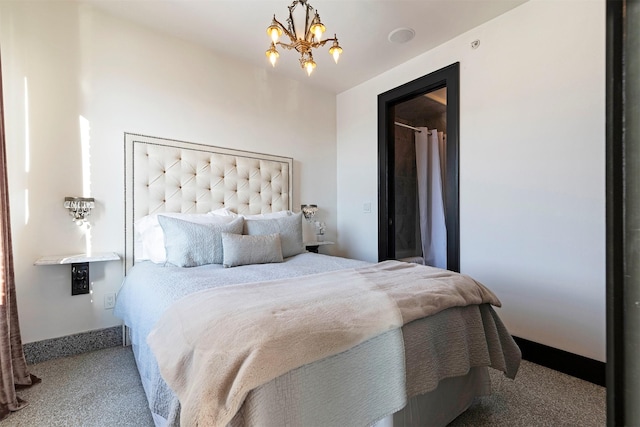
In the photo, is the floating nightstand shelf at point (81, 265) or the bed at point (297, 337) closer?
the bed at point (297, 337)

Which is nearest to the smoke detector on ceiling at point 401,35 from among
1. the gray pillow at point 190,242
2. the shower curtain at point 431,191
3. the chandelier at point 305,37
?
the chandelier at point 305,37

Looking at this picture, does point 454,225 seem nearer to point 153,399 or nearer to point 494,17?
point 494,17

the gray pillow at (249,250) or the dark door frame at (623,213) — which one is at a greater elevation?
the dark door frame at (623,213)

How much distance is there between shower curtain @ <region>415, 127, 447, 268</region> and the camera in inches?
147

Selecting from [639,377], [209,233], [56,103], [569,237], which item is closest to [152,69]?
[56,103]

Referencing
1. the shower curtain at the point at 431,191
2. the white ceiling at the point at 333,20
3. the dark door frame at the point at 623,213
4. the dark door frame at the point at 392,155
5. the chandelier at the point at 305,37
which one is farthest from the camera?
the shower curtain at the point at 431,191

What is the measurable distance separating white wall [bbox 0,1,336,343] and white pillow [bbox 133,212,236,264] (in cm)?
13

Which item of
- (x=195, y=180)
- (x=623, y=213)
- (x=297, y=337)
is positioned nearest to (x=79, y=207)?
(x=195, y=180)

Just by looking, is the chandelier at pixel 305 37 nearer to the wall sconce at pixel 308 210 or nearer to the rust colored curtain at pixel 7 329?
the rust colored curtain at pixel 7 329

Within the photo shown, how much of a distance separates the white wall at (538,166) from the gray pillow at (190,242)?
2140mm

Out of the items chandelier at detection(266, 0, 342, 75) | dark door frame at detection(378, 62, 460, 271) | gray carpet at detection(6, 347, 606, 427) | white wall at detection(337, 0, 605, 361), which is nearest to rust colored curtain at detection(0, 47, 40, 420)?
gray carpet at detection(6, 347, 606, 427)

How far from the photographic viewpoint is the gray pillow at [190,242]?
79.0 inches

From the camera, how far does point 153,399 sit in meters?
1.06

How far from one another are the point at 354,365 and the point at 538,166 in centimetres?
210
